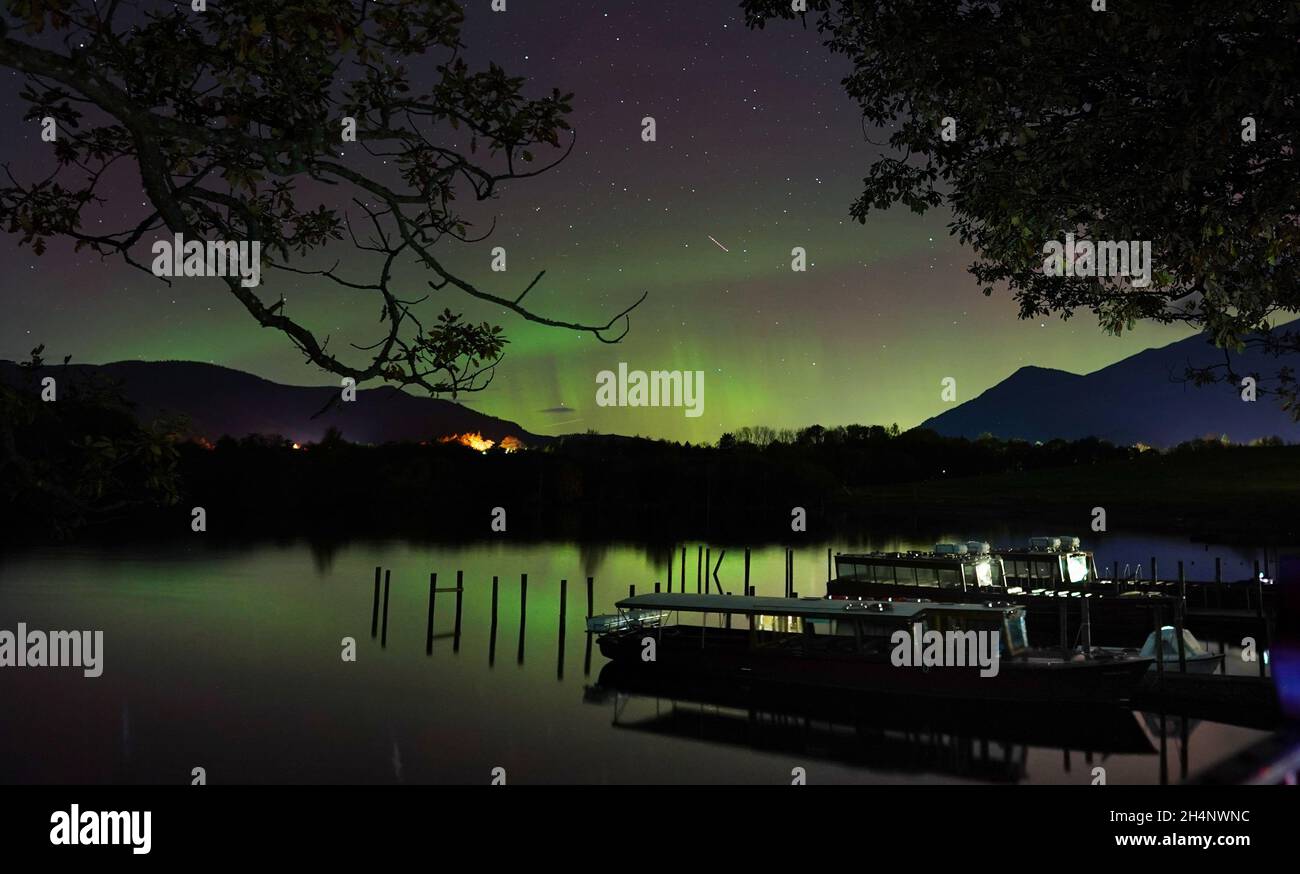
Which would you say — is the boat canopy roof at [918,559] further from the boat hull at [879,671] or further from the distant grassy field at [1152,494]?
the distant grassy field at [1152,494]

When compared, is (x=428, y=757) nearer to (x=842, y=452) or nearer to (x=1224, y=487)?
(x=1224, y=487)

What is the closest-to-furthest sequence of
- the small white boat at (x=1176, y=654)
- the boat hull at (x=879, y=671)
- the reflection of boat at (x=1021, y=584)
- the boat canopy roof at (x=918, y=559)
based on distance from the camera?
the boat hull at (x=879, y=671), the small white boat at (x=1176, y=654), the reflection of boat at (x=1021, y=584), the boat canopy roof at (x=918, y=559)

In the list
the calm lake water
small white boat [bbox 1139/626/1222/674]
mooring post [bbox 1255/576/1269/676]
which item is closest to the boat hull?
the calm lake water

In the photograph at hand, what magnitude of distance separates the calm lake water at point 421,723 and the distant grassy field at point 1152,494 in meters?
85.1

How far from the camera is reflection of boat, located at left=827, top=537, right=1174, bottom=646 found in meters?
37.1

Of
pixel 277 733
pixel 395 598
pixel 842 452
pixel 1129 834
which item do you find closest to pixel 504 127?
pixel 1129 834

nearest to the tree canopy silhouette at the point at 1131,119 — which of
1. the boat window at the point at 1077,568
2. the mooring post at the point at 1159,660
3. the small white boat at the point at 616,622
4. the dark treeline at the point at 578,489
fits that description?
the mooring post at the point at 1159,660

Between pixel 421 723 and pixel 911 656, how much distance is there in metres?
14.6

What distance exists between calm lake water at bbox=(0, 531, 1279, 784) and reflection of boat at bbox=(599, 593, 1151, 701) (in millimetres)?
1137

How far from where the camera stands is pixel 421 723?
32438 millimetres

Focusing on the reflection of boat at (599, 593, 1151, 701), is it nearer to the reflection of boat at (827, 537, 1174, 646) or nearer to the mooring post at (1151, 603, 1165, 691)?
the mooring post at (1151, 603, 1165, 691)

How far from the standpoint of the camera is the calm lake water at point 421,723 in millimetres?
27141

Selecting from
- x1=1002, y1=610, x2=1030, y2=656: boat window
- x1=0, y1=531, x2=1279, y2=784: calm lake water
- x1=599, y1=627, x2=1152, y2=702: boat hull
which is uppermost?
x1=1002, y1=610, x2=1030, y2=656: boat window

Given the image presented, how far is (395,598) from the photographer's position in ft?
211
